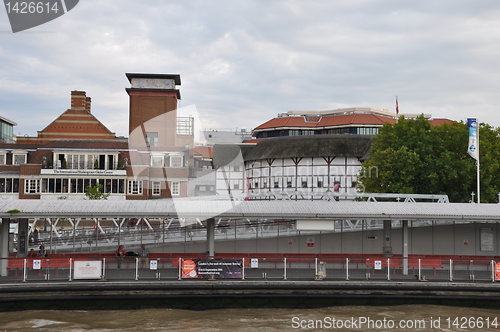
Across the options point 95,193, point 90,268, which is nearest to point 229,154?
point 95,193

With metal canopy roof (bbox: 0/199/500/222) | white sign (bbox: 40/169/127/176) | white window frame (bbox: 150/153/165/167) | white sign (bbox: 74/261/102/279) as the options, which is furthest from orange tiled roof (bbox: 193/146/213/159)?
white sign (bbox: 74/261/102/279)

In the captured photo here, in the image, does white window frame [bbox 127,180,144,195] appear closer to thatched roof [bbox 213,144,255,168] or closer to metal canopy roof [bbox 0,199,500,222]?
thatched roof [bbox 213,144,255,168]

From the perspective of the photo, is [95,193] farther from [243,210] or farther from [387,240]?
[387,240]

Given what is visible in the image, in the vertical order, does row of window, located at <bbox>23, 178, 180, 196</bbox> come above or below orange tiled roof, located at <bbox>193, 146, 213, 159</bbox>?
below

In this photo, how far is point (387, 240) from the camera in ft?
94.0

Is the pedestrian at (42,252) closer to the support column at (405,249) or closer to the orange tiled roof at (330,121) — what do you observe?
the support column at (405,249)

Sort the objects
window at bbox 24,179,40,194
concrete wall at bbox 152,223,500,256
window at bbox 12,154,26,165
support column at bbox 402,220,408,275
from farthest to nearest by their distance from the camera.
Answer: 1. window at bbox 12,154,26,165
2. window at bbox 24,179,40,194
3. concrete wall at bbox 152,223,500,256
4. support column at bbox 402,220,408,275

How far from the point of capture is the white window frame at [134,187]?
62.3 meters

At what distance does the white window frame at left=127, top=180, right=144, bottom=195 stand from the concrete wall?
1360 inches

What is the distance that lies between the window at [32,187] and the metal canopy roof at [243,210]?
124ft

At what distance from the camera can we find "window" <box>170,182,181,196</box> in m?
64.4

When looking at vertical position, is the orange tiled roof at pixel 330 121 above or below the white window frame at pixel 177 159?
above

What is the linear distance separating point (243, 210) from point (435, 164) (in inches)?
924

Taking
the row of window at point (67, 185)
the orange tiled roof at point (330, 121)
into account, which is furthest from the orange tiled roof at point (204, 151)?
the row of window at point (67, 185)
